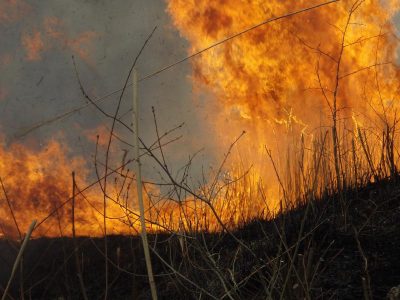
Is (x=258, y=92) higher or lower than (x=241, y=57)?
lower

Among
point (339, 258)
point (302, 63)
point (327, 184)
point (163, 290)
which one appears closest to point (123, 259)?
point (163, 290)

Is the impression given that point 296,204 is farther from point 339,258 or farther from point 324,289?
point 324,289

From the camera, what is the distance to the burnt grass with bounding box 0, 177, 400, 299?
2.45 m

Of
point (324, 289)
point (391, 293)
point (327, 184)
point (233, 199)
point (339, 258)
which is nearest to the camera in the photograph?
point (391, 293)

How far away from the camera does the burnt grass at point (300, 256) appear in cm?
245

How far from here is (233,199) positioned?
5.59 metres

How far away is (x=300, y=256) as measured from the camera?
1515 mm

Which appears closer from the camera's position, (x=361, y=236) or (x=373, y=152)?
(x=361, y=236)

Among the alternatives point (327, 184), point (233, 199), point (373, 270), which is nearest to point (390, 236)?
point (373, 270)

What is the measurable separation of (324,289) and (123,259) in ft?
10.4

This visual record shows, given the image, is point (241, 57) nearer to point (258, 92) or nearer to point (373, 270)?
point (258, 92)

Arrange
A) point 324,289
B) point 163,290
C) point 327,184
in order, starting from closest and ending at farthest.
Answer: point 324,289
point 163,290
point 327,184

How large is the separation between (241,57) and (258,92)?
533mm

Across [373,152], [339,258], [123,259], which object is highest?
[373,152]
